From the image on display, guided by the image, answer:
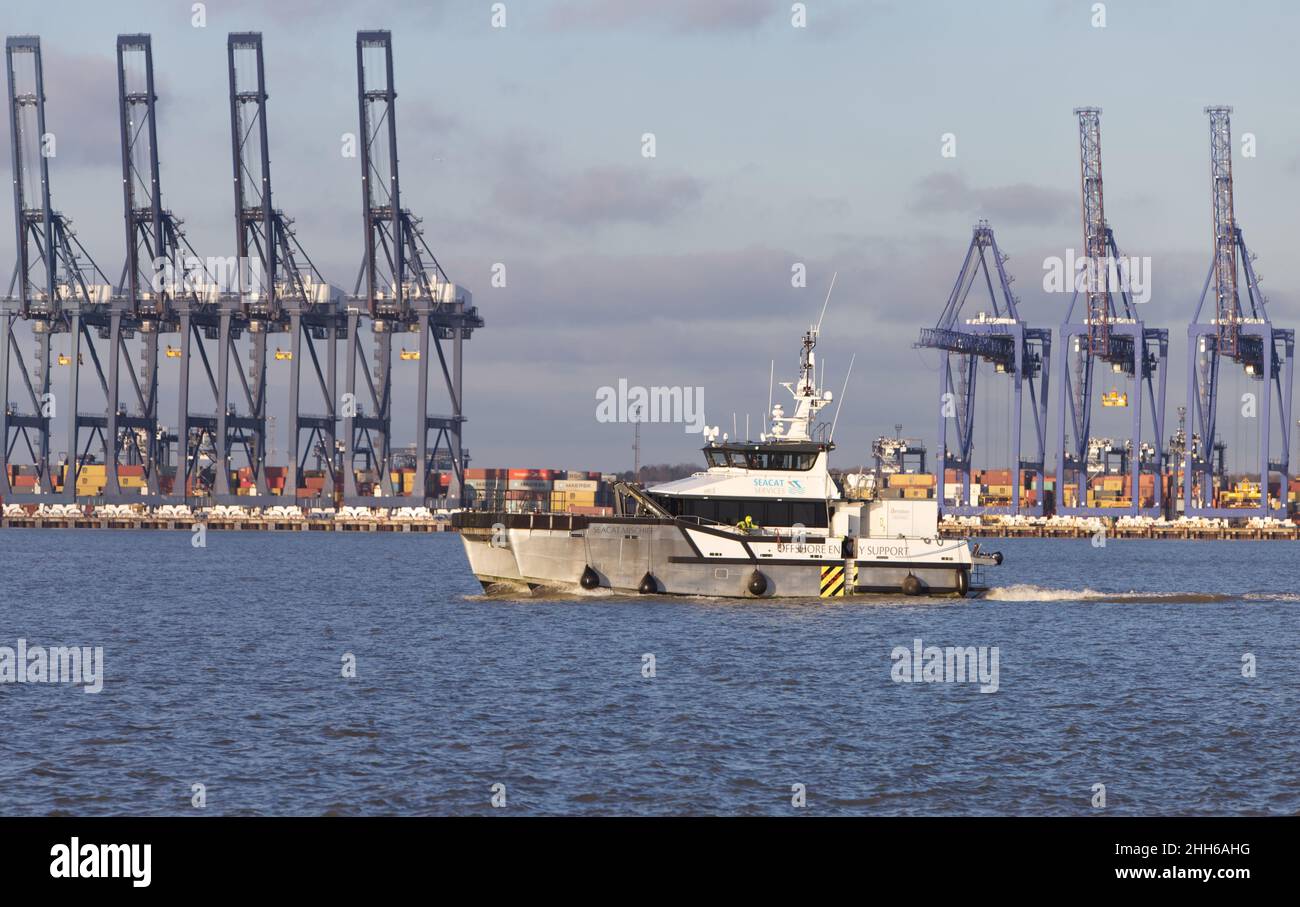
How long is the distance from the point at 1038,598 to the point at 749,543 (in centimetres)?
1261

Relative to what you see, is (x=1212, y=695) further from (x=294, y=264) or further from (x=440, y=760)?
(x=294, y=264)

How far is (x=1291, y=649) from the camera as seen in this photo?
39.2 meters

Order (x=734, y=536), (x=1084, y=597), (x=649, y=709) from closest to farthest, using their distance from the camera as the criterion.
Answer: (x=649, y=709), (x=734, y=536), (x=1084, y=597)

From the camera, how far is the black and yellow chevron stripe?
145 feet

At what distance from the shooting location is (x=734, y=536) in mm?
43562

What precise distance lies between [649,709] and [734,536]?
16895mm

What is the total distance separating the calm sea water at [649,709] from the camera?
66.6 feet

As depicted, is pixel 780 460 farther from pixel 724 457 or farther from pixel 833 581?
pixel 833 581
